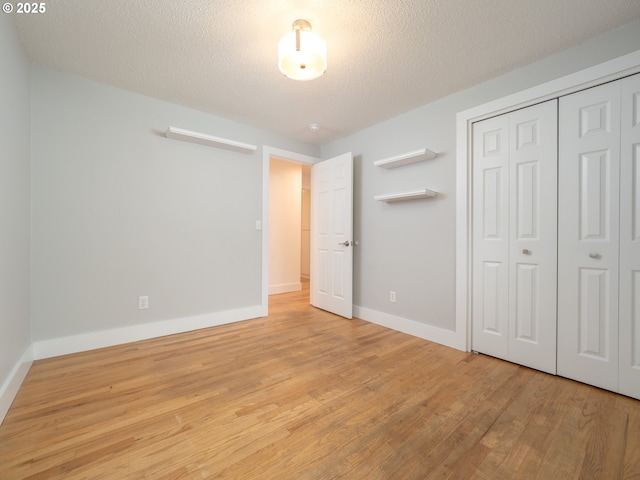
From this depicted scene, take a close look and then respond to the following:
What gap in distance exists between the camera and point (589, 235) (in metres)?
1.92

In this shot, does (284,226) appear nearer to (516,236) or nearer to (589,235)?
(516,236)

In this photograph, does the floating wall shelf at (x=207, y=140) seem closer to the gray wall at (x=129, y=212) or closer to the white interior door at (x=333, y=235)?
the gray wall at (x=129, y=212)

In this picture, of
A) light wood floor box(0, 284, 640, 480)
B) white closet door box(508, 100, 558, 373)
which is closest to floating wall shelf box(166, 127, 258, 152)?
light wood floor box(0, 284, 640, 480)

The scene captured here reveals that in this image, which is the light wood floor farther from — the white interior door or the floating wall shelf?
the floating wall shelf

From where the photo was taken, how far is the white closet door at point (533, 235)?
2080 millimetres

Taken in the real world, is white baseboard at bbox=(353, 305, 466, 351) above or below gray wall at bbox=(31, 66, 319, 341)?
below

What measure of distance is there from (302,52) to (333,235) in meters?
2.31

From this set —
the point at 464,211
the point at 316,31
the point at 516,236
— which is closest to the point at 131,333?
the point at 316,31

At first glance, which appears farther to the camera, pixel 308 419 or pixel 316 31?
pixel 316 31

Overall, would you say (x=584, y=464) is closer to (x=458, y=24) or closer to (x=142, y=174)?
(x=458, y=24)

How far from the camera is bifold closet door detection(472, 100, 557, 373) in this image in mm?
2098

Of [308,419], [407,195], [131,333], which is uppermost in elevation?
[407,195]

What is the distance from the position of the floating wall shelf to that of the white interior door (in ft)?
3.41

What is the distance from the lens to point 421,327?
2.85 meters
